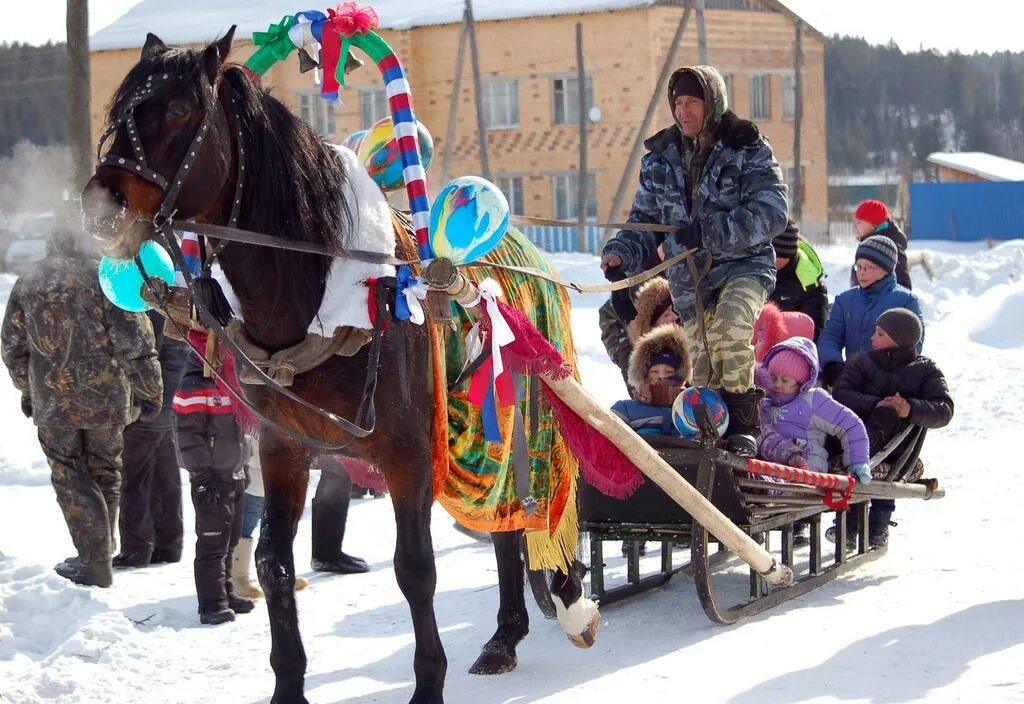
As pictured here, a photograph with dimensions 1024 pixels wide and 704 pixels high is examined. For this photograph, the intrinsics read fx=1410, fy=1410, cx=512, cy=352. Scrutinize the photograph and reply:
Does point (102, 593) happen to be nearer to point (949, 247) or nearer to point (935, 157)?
point (949, 247)

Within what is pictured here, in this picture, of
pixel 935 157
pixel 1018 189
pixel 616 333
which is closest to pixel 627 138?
pixel 1018 189

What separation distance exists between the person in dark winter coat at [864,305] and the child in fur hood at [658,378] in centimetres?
184

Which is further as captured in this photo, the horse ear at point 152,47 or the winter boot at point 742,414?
the winter boot at point 742,414

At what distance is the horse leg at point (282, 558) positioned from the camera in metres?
4.92

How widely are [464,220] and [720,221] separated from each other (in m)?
1.87

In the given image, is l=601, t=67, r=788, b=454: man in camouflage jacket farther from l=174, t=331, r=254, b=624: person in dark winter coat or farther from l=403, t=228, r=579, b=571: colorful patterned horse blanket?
l=174, t=331, r=254, b=624: person in dark winter coat

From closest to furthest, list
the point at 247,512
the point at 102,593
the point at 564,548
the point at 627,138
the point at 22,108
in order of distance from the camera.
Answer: the point at 564,548
the point at 102,593
the point at 247,512
the point at 627,138
the point at 22,108

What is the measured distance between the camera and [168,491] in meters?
8.07

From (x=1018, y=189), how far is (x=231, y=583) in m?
37.7

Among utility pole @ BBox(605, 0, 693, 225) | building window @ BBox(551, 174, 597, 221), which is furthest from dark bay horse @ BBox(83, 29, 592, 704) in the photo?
building window @ BBox(551, 174, 597, 221)

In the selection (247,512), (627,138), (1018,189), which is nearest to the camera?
(247,512)

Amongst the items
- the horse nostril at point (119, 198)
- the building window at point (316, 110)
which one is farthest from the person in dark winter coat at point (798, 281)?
the building window at point (316, 110)

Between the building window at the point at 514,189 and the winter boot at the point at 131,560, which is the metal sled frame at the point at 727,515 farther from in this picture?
the building window at the point at 514,189

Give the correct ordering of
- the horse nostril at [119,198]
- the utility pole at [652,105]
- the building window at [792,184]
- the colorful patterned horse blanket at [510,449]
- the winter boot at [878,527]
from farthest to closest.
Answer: the building window at [792,184], the utility pole at [652,105], the winter boot at [878,527], the colorful patterned horse blanket at [510,449], the horse nostril at [119,198]
